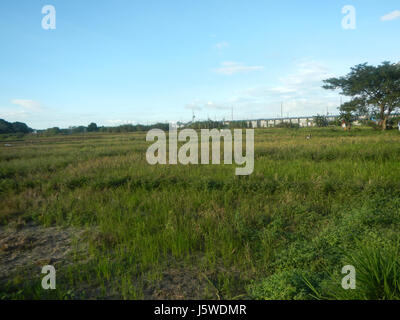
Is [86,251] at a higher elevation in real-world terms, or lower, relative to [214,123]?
lower

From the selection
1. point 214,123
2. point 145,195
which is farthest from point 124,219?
point 214,123

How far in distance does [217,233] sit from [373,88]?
29109mm

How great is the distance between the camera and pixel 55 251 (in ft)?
10.1

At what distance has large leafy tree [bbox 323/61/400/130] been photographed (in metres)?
22.8

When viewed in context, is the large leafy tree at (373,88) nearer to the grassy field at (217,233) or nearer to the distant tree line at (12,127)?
the grassy field at (217,233)

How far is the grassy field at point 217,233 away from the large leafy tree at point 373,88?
75.5 ft

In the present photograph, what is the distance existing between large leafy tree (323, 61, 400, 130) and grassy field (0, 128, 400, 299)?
75.5 ft

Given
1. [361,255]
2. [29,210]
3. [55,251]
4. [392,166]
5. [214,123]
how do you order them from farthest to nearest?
[214,123] < [392,166] < [29,210] < [55,251] < [361,255]

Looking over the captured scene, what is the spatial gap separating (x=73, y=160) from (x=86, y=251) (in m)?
7.54

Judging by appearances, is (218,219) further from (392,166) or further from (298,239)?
(392,166)

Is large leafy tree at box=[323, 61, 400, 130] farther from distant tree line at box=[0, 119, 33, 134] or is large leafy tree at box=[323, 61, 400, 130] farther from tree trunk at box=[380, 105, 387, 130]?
distant tree line at box=[0, 119, 33, 134]
